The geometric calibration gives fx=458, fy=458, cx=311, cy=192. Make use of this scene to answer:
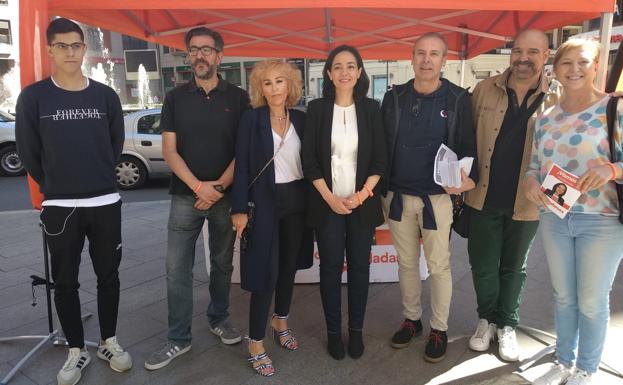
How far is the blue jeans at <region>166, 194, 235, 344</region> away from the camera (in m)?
2.79

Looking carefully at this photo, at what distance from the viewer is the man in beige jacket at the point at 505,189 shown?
8.52 ft

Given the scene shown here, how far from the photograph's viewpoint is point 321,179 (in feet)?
8.42

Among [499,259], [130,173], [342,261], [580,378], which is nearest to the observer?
[580,378]

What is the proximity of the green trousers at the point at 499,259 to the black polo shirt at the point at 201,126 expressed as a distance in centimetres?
160

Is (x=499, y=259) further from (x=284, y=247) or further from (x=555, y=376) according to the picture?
(x=284, y=247)

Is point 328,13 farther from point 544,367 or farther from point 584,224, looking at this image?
point 544,367

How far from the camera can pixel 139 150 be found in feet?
28.4

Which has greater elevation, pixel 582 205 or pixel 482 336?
pixel 582 205

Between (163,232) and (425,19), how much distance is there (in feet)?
13.0

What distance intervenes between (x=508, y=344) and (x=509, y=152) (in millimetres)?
1213

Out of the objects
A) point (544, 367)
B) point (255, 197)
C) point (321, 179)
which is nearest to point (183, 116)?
point (255, 197)

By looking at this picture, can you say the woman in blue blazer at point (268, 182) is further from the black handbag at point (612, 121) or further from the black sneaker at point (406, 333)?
the black handbag at point (612, 121)

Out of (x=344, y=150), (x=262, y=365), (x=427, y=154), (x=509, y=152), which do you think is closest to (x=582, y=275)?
(x=509, y=152)

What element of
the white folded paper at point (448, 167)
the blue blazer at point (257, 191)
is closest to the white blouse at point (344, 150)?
the blue blazer at point (257, 191)
